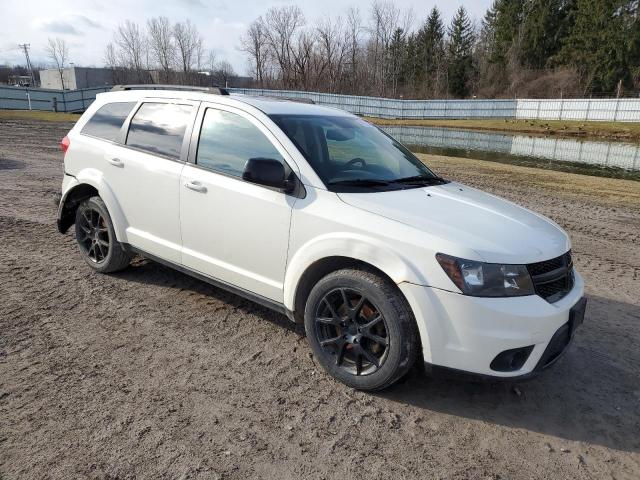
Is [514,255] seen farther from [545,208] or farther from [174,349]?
[545,208]

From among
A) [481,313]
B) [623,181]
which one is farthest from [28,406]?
[623,181]

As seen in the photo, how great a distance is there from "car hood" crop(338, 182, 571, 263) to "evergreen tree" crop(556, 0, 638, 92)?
67751mm

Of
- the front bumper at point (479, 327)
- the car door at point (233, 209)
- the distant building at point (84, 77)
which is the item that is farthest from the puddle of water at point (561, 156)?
the distant building at point (84, 77)

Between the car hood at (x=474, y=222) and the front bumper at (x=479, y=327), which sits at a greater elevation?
the car hood at (x=474, y=222)

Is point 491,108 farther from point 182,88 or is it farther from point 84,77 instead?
point 84,77

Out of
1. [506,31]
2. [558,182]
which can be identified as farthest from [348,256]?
[506,31]

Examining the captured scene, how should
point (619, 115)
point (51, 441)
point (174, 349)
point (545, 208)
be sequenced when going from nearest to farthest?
point (51, 441), point (174, 349), point (545, 208), point (619, 115)

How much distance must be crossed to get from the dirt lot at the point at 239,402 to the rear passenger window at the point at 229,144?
1.36 m

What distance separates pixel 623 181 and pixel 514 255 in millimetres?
13563

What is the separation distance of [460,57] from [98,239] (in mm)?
79143

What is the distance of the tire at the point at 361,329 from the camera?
10.3ft

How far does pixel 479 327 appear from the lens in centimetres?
292

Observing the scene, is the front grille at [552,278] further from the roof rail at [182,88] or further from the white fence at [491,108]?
the white fence at [491,108]

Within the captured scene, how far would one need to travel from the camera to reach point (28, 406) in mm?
3064
